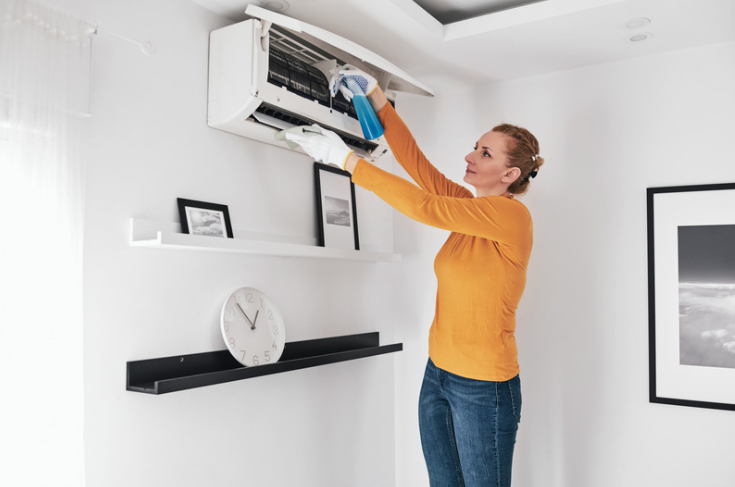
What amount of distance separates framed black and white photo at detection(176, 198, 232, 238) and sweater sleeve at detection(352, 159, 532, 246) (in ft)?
1.42

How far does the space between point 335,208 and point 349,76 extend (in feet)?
1.92

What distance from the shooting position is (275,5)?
1825mm

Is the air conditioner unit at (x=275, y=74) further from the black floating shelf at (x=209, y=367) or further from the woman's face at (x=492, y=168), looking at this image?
the black floating shelf at (x=209, y=367)

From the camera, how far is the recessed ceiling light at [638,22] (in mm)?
1916

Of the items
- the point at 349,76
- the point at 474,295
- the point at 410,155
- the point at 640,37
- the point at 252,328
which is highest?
the point at 640,37

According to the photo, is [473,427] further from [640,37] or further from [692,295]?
[640,37]

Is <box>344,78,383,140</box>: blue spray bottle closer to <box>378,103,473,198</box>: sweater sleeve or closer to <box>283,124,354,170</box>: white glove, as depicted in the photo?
<box>378,103,473,198</box>: sweater sleeve

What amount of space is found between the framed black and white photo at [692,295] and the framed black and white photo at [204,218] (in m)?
1.56

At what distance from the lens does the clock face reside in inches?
69.7

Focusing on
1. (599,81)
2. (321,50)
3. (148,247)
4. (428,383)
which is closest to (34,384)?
(148,247)

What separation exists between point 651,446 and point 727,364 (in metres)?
0.41

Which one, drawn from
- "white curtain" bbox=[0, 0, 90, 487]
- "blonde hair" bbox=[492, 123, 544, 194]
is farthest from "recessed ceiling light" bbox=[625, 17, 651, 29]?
"white curtain" bbox=[0, 0, 90, 487]

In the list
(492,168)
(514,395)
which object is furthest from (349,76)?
Result: (514,395)

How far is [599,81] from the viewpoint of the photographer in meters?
2.33
